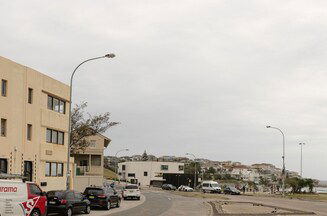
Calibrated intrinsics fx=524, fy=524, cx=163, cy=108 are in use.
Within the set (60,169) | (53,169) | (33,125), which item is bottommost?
(60,169)

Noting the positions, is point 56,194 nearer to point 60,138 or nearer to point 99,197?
point 99,197

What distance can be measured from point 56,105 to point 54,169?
5228 millimetres

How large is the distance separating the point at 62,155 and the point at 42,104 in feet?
20.8

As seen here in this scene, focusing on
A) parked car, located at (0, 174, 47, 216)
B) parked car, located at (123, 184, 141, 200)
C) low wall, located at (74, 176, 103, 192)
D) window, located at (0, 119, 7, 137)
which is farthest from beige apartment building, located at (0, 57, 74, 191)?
low wall, located at (74, 176, 103, 192)

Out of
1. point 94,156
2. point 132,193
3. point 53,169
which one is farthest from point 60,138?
point 94,156

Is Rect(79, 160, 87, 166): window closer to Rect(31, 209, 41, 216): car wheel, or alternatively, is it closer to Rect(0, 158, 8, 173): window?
Rect(0, 158, 8, 173): window

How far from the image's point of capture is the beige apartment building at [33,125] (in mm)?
34062

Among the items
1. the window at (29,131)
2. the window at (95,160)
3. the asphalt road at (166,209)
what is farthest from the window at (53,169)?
the window at (95,160)

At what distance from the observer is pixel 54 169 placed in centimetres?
4278

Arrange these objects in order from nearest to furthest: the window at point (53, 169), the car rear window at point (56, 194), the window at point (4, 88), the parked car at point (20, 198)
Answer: the parked car at point (20, 198) → the car rear window at point (56, 194) → the window at point (4, 88) → the window at point (53, 169)

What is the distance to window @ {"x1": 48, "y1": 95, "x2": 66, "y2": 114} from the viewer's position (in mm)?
41562

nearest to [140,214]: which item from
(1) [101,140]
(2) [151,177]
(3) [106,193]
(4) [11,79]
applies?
(3) [106,193]

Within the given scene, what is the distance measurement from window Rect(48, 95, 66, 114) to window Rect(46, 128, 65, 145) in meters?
1.79

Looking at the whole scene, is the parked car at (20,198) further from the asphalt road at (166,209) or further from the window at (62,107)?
the window at (62,107)
